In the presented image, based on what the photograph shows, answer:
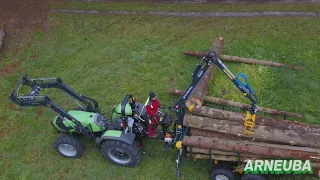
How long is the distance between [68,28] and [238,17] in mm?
8128

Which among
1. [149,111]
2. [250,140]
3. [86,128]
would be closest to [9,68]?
[86,128]

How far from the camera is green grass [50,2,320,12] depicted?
15844mm

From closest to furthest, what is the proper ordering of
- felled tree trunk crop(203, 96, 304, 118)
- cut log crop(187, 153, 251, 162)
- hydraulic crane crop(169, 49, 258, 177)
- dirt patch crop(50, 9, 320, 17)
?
hydraulic crane crop(169, 49, 258, 177) → cut log crop(187, 153, 251, 162) → felled tree trunk crop(203, 96, 304, 118) → dirt patch crop(50, 9, 320, 17)

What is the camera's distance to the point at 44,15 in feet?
53.4

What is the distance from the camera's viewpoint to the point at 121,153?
9172mm

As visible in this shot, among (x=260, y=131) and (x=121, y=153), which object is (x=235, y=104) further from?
(x=121, y=153)

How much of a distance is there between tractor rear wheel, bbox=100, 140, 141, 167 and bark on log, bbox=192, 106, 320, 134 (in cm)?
208

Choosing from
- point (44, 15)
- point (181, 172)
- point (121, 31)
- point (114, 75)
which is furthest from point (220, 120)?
point (44, 15)

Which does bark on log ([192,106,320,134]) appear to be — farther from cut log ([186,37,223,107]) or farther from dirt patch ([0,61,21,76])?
dirt patch ([0,61,21,76])

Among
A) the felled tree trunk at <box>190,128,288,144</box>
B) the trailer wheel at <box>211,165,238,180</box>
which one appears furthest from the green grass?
the trailer wheel at <box>211,165,238,180</box>

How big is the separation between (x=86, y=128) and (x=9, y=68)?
19.5 ft

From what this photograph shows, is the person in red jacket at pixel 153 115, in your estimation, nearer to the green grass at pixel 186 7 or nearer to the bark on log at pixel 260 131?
the bark on log at pixel 260 131

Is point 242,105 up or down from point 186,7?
down

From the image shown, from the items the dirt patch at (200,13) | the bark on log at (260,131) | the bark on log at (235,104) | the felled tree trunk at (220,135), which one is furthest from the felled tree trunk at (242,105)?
the dirt patch at (200,13)
